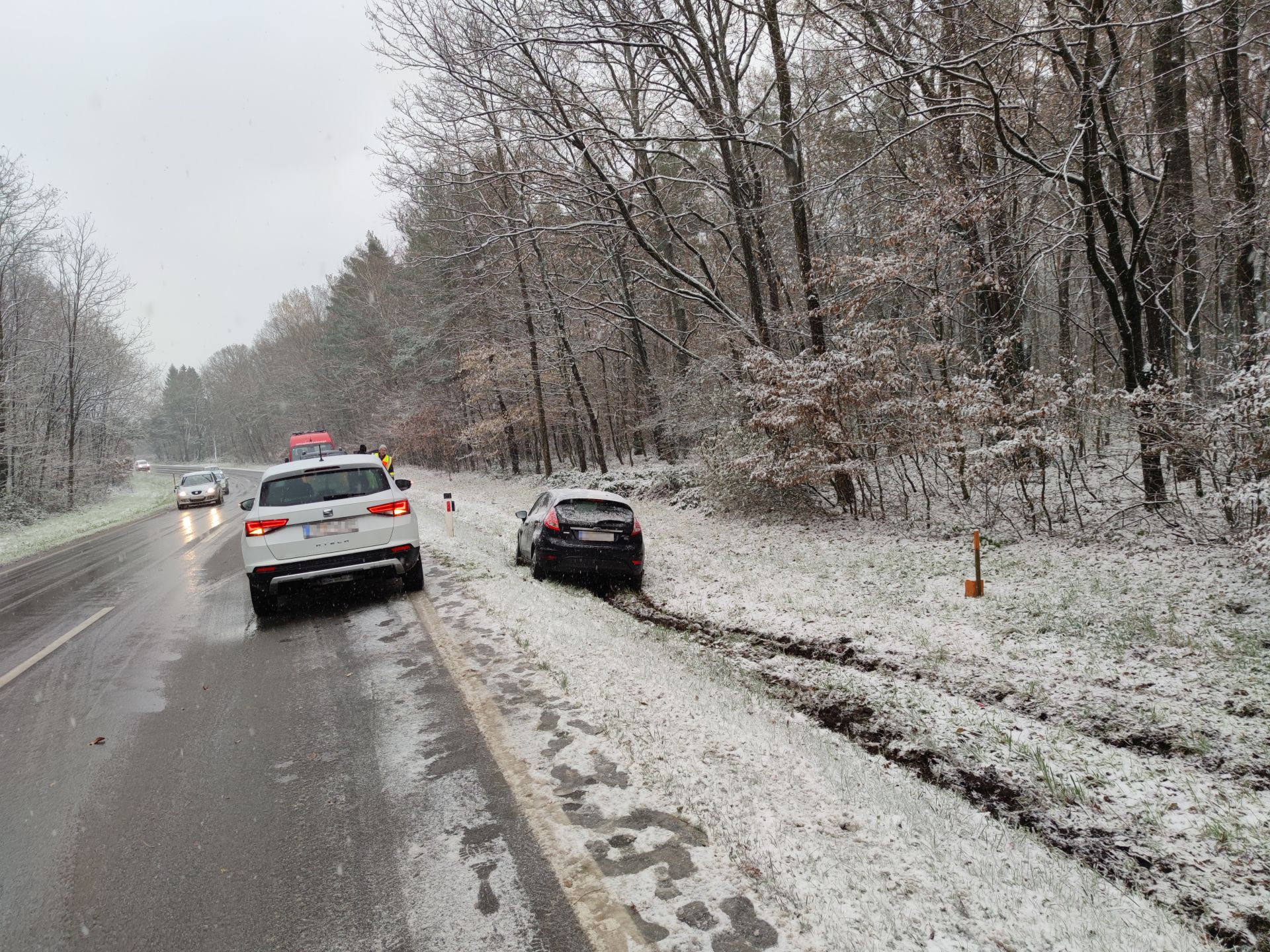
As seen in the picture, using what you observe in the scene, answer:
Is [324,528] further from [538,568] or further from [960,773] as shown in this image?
[960,773]

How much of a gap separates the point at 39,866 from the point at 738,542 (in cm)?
1027

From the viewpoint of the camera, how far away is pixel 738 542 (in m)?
12.3

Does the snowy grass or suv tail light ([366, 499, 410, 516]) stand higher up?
suv tail light ([366, 499, 410, 516])

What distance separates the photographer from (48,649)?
7.31 meters

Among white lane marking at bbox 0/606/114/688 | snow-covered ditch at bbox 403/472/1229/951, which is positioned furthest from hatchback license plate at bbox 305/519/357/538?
white lane marking at bbox 0/606/114/688

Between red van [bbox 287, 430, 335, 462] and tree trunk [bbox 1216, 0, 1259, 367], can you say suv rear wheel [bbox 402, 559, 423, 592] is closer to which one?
tree trunk [bbox 1216, 0, 1259, 367]

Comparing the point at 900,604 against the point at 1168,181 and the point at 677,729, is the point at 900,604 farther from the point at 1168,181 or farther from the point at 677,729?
the point at 1168,181

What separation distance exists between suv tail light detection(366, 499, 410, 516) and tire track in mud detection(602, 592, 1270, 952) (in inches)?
151

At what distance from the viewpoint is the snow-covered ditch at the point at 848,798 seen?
2.75 metres

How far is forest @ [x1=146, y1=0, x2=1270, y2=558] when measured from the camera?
344 inches

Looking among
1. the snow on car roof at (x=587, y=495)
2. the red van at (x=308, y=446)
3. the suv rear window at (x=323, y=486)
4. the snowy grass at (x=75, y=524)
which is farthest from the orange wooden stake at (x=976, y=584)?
the snowy grass at (x=75, y=524)

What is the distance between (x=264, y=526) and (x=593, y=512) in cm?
424

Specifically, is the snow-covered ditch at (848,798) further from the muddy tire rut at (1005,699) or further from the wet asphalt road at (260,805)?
the wet asphalt road at (260,805)

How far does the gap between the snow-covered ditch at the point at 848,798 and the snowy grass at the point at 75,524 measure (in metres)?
19.4
